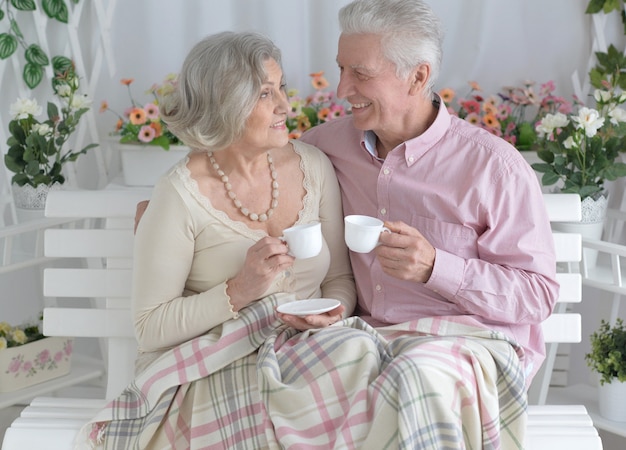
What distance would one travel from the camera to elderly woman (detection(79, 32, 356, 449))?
191 centimetres

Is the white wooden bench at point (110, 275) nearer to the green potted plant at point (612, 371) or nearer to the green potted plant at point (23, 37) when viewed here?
the green potted plant at point (612, 371)

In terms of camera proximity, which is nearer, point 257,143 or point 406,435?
point 406,435

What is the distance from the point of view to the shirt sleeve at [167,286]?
6.45ft

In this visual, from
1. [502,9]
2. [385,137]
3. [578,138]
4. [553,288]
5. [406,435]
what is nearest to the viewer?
[406,435]

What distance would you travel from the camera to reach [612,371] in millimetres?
2561

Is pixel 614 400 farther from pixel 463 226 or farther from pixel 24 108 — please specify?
pixel 24 108

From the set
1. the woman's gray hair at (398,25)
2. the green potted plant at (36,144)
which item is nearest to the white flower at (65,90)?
the green potted plant at (36,144)

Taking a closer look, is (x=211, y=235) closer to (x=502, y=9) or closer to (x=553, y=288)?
(x=553, y=288)

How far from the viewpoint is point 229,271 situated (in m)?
2.04

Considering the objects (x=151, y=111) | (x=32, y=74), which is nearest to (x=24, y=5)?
(x=32, y=74)

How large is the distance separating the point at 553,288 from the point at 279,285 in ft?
1.81

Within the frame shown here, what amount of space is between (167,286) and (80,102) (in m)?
1.13

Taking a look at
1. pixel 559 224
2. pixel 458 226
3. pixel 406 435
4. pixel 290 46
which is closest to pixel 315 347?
pixel 406 435

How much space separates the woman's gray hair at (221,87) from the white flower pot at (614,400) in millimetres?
1210
